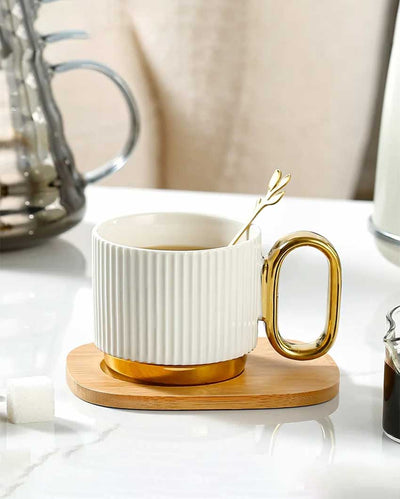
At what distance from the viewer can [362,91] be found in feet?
5.07

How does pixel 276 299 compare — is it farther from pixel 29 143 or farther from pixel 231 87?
pixel 231 87

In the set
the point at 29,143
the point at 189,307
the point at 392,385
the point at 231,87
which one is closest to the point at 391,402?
the point at 392,385

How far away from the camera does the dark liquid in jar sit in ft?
1.55

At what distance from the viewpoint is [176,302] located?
505 mm

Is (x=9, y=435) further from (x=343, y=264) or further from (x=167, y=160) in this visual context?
(x=167, y=160)

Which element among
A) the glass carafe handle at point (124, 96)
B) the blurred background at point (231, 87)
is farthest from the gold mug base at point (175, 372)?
the blurred background at point (231, 87)

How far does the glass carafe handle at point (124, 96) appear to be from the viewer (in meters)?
0.79

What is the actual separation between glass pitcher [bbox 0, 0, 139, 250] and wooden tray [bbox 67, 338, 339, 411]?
8.7 inches

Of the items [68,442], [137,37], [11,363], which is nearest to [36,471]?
[68,442]

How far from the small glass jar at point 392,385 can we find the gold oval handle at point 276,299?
0.04 meters

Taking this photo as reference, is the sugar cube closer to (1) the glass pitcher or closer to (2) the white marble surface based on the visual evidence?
(2) the white marble surface

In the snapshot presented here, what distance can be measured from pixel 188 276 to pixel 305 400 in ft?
0.32

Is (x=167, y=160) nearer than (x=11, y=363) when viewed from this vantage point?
No

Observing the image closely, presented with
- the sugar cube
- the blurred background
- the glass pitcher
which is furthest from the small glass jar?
the blurred background
